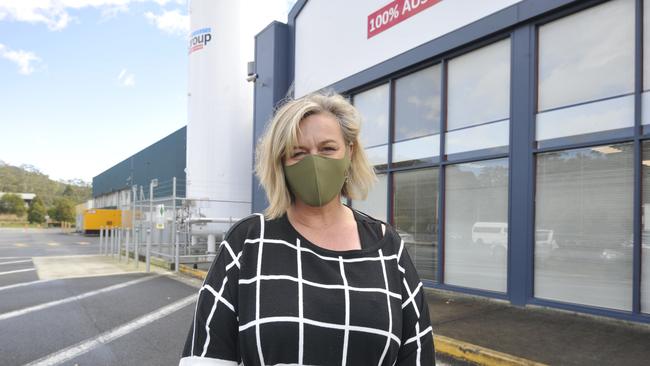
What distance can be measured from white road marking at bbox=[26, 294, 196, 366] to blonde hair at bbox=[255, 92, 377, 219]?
4.36 m

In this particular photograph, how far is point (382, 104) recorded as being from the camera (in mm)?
10008

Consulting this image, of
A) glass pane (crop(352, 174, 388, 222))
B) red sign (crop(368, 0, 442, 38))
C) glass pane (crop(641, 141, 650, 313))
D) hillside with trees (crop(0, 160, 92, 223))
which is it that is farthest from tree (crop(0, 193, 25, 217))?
glass pane (crop(641, 141, 650, 313))

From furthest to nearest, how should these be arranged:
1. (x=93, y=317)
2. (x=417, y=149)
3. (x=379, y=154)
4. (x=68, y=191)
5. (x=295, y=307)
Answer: (x=68, y=191) < (x=379, y=154) < (x=417, y=149) < (x=93, y=317) < (x=295, y=307)

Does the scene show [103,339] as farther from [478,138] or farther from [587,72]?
[587,72]

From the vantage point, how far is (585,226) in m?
6.28

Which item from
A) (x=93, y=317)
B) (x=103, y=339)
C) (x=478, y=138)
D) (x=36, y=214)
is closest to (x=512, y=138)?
(x=478, y=138)

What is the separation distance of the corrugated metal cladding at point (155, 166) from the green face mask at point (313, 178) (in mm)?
17131

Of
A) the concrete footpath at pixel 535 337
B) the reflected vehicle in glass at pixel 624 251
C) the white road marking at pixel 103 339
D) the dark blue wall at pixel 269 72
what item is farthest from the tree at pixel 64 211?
the reflected vehicle in glass at pixel 624 251

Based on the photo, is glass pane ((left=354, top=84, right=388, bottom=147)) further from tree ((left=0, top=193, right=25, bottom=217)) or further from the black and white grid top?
tree ((left=0, top=193, right=25, bottom=217))

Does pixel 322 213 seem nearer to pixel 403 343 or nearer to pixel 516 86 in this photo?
pixel 403 343

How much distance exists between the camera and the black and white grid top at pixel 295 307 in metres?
1.42

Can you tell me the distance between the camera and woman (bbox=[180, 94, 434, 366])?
4.70 feet

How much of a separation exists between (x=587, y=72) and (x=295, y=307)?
6.40 metres

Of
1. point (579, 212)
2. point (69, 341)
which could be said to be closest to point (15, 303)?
point (69, 341)
